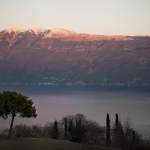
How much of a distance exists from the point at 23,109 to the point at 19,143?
3.77 m

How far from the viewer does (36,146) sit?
27719 mm

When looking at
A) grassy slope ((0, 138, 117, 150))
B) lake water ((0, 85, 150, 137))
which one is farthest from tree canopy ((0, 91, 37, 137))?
lake water ((0, 85, 150, 137))

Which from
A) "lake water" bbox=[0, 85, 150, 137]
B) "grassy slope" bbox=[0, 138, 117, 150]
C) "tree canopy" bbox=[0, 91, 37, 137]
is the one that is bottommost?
"lake water" bbox=[0, 85, 150, 137]

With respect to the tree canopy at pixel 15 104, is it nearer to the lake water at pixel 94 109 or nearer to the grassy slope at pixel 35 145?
the grassy slope at pixel 35 145

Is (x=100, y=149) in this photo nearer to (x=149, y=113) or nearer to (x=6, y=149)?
(x=6, y=149)

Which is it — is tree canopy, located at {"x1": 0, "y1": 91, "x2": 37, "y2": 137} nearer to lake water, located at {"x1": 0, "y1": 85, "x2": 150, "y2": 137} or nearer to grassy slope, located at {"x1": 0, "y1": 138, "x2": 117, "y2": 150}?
grassy slope, located at {"x1": 0, "y1": 138, "x2": 117, "y2": 150}

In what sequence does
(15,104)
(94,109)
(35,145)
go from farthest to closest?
(94,109) < (15,104) < (35,145)

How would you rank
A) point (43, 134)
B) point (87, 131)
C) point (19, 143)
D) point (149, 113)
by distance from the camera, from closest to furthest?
point (19, 143), point (87, 131), point (43, 134), point (149, 113)

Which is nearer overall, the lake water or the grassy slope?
the grassy slope

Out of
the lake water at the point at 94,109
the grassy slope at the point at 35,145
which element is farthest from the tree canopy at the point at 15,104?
the lake water at the point at 94,109

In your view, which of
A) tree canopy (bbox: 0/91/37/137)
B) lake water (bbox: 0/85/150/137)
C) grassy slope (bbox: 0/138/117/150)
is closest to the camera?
grassy slope (bbox: 0/138/117/150)

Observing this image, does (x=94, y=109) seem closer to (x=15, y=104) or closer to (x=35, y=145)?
(x=15, y=104)

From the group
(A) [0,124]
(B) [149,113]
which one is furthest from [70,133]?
(B) [149,113]

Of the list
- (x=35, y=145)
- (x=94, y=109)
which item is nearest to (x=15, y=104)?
(x=35, y=145)
